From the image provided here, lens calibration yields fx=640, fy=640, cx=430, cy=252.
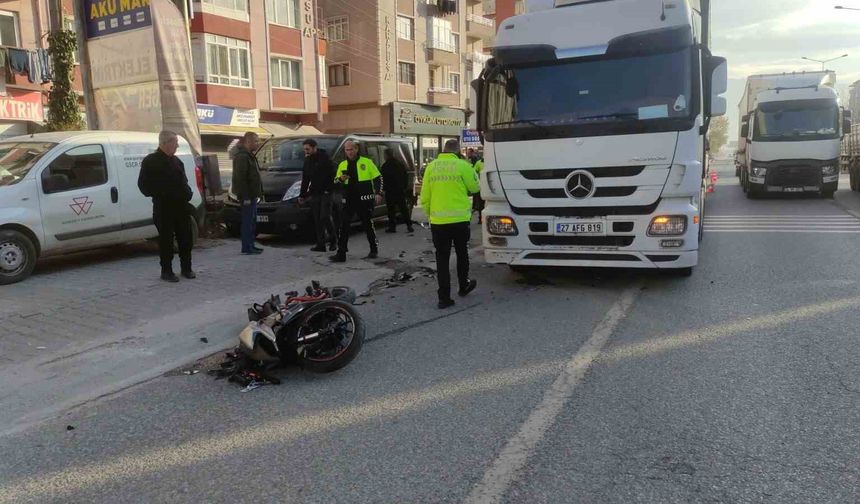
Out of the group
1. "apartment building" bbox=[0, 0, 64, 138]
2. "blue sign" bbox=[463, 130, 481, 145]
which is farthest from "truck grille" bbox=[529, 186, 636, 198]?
"blue sign" bbox=[463, 130, 481, 145]

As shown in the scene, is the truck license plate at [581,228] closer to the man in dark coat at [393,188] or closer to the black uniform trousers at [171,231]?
the black uniform trousers at [171,231]

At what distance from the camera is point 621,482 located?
3100 mm

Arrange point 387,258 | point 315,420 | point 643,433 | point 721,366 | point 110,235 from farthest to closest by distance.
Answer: point 387,258 < point 110,235 < point 721,366 < point 315,420 < point 643,433

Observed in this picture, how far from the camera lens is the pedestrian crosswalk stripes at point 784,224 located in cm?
1222

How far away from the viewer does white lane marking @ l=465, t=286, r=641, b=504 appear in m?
3.07

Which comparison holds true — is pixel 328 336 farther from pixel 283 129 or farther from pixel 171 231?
pixel 283 129

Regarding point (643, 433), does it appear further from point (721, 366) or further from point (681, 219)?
point (681, 219)

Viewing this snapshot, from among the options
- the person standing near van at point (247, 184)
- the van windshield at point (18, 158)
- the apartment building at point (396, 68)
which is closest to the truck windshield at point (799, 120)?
the person standing near van at point (247, 184)

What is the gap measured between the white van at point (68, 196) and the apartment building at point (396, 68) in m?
29.8

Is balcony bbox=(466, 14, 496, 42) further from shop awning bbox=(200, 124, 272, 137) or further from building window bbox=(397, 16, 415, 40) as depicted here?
shop awning bbox=(200, 124, 272, 137)

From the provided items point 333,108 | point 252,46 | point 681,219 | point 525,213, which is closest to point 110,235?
point 525,213

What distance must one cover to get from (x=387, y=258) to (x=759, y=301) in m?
5.19

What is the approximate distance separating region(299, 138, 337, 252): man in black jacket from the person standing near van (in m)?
0.75

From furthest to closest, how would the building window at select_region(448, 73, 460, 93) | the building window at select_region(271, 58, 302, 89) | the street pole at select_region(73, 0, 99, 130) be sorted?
the building window at select_region(448, 73, 460, 93) < the building window at select_region(271, 58, 302, 89) < the street pole at select_region(73, 0, 99, 130)
